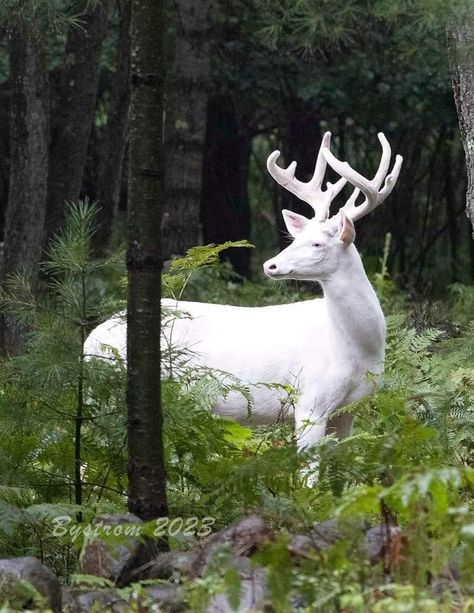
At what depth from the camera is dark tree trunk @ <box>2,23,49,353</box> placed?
10477mm

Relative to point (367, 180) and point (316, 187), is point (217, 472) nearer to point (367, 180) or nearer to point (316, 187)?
point (367, 180)

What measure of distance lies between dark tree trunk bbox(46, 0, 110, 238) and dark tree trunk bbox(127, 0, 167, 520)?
22.6ft

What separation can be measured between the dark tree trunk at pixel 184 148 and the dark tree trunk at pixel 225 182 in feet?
9.46

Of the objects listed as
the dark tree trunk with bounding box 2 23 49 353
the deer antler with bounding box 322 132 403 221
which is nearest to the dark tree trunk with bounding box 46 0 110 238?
the dark tree trunk with bounding box 2 23 49 353

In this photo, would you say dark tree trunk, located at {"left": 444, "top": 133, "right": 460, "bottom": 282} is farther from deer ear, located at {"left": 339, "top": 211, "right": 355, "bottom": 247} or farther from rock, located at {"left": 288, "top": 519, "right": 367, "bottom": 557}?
rock, located at {"left": 288, "top": 519, "right": 367, "bottom": 557}

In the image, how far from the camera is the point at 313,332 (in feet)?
23.7

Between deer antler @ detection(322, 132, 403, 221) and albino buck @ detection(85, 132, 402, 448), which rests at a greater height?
deer antler @ detection(322, 132, 403, 221)

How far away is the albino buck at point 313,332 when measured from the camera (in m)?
6.90

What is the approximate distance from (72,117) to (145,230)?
7.66m

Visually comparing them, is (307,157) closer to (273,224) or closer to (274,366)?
(273,224)

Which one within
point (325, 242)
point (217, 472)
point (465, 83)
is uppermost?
point (465, 83)

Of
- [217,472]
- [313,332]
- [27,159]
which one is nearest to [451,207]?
[27,159]

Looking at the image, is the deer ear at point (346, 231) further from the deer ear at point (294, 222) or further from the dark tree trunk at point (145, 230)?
the dark tree trunk at point (145, 230)

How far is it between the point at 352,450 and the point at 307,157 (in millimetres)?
12753
